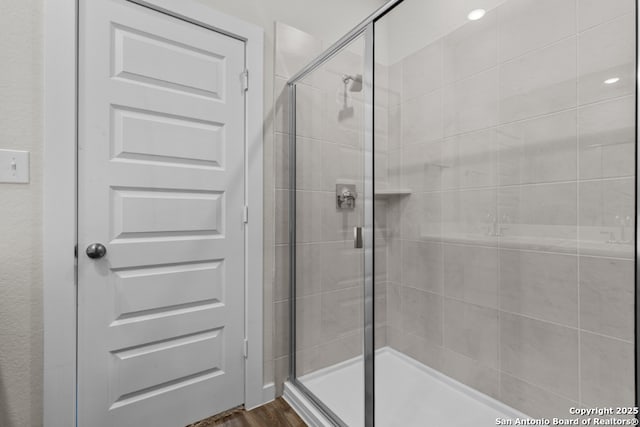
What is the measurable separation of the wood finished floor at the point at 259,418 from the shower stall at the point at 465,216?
6 cm

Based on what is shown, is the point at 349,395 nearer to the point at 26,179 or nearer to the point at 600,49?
the point at 26,179

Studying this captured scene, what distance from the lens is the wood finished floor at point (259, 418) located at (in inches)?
57.6

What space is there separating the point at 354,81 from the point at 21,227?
1411mm

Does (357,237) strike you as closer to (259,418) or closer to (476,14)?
(259,418)

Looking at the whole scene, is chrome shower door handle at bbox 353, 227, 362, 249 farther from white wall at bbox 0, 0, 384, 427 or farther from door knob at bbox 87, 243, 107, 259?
white wall at bbox 0, 0, 384, 427

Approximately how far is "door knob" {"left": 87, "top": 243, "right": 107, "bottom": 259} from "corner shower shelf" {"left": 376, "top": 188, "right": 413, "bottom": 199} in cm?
115

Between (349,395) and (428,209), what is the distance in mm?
Answer: 991

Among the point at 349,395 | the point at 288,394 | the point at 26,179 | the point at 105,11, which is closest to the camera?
the point at 26,179

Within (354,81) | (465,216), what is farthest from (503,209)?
(354,81)

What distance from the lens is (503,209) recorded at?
1.42m

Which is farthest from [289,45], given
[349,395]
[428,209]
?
[349,395]

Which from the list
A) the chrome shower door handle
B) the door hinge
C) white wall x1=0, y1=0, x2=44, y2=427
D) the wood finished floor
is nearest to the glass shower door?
the chrome shower door handle

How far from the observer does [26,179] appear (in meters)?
1.11

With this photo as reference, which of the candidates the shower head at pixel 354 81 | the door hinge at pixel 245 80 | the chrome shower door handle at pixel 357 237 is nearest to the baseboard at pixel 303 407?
the chrome shower door handle at pixel 357 237
